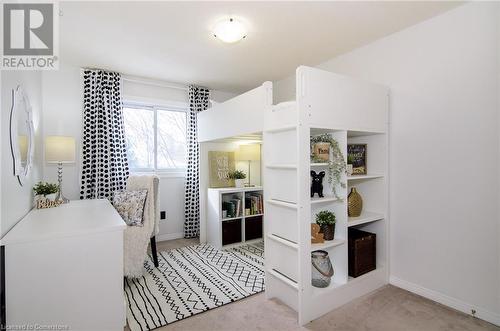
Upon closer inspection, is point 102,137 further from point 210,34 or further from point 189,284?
point 189,284

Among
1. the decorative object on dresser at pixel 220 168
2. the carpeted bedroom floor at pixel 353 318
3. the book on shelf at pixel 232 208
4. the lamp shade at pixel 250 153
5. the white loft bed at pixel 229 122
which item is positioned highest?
the white loft bed at pixel 229 122

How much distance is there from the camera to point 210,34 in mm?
2449

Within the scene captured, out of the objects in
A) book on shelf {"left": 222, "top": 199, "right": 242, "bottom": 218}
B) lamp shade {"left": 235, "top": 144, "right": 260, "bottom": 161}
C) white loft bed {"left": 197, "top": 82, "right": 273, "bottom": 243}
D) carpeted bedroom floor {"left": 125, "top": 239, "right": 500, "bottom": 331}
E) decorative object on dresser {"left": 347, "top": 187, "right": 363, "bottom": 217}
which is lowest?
carpeted bedroom floor {"left": 125, "top": 239, "right": 500, "bottom": 331}

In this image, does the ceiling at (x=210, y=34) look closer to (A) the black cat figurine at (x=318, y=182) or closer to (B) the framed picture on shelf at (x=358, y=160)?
(B) the framed picture on shelf at (x=358, y=160)

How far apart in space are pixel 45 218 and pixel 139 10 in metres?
1.74

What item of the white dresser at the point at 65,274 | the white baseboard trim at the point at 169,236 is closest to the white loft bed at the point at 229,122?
the white baseboard trim at the point at 169,236

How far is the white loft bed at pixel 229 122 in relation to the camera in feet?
7.97

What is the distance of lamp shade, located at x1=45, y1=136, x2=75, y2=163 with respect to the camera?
8.55 ft

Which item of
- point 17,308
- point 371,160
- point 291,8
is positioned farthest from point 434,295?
point 17,308

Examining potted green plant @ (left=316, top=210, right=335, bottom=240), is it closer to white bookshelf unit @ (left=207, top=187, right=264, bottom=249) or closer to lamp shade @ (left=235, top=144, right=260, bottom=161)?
white bookshelf unit @ (left=207, top=187, right=264, bottom=249)

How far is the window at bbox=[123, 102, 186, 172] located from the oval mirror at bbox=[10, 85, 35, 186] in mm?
1524

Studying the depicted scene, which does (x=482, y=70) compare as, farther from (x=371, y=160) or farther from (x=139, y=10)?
(x=139, y=10)

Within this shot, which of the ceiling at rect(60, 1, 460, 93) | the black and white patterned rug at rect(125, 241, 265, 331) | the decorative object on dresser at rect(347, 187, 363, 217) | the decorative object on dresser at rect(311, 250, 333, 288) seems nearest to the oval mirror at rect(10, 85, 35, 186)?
the ceiling at rect(60, 1, 460, 93)

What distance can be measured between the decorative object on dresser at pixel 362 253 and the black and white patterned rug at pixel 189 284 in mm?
871
